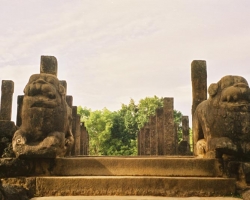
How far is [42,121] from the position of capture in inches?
240

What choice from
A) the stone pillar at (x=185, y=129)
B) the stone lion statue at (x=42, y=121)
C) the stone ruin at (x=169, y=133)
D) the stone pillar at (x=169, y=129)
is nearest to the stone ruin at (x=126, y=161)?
the stone lion statue at (x=42, y=121)

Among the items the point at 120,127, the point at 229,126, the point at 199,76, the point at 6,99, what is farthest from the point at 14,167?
the point at 120,127

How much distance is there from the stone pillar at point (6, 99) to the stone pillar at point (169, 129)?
30.4 ft

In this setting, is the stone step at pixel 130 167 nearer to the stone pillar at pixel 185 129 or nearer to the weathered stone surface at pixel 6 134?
the weathered stone surface at pixel 6 134

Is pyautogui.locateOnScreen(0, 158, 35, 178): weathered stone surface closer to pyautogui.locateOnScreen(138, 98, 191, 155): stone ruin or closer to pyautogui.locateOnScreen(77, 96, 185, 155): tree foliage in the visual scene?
pyautogui.locateOnScreen(138, 98, 191, 155): stone ruin

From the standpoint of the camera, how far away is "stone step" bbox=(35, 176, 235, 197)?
5.20m

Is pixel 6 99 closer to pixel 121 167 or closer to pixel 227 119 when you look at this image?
pixel 121 167

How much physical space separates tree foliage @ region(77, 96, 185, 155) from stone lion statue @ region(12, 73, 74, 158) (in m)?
38.1

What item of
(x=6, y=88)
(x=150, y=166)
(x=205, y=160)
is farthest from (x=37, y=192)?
(x=6, y=88)

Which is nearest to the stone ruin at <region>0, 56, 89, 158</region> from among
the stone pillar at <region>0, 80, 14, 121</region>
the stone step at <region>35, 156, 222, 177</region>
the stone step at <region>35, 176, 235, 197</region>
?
the stone step at <region>35, 156, 222, 177</region>

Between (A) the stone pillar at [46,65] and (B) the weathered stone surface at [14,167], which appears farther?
(A) the stone pillar at [46,65]

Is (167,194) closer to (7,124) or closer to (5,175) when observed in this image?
(5,175)

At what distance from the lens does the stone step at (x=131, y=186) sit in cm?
520

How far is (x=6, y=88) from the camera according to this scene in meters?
13.4
